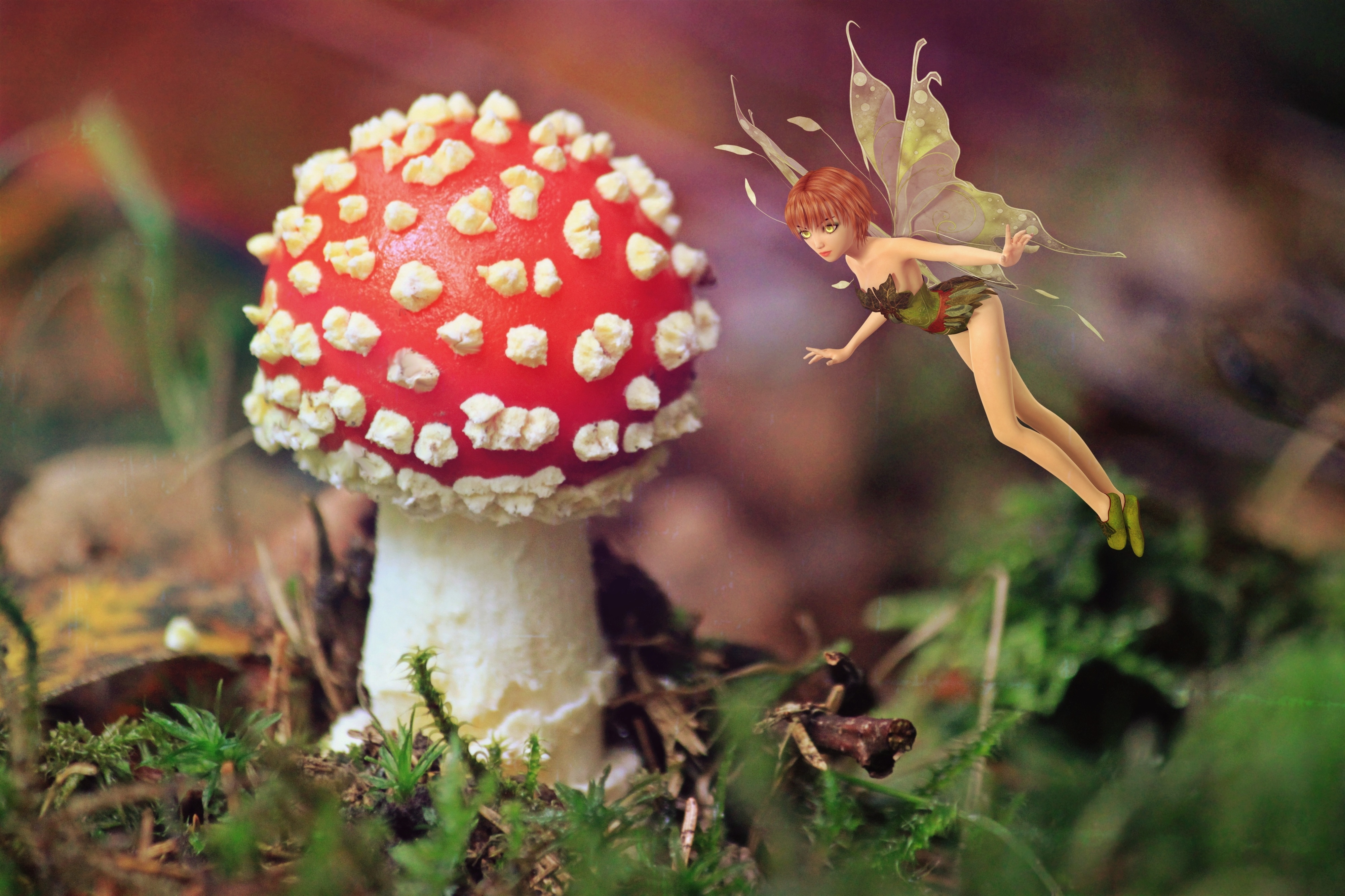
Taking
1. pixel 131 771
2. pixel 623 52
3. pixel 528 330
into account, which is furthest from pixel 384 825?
pixel 623 52

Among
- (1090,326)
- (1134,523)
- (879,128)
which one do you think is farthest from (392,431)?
(1134,523)

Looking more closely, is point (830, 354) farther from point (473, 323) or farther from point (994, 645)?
point (994, 645)

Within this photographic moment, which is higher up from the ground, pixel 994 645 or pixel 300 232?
pixel 300 232

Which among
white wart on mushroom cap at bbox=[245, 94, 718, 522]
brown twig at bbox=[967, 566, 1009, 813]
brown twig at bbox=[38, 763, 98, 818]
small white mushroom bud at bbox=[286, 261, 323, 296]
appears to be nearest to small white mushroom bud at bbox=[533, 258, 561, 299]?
white wart on mushroom cap at bbox=[245, 94, 718, 522]

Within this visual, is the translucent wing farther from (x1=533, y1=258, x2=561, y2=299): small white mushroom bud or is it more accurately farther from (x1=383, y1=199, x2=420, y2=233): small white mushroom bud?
(x1=383, y1=199, x2=420, y2=233): small white mushroom bud

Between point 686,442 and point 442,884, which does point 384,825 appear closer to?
point 442,884

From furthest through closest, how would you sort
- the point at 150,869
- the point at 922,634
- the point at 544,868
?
the point at 922,634 < the point at 544,868 < the point at 150,869

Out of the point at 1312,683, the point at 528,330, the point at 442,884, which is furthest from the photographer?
the point at 1312,683

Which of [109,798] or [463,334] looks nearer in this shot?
[109,798]
